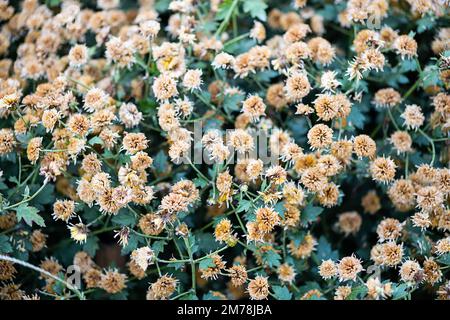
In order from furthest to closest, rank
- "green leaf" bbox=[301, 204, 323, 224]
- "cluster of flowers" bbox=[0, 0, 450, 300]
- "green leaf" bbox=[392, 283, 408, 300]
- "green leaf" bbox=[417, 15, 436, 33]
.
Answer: "green leaf" bbox=[417, 15, 436, 33]
"green leaf" bbox=[301, 204, 323, 224]
"cluster of flowers" bbox=[0, 0, 450, 300]
"green leaf" bbox=[392, 283, 408, 300]

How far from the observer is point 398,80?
2.21 metres

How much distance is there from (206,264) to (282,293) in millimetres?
263

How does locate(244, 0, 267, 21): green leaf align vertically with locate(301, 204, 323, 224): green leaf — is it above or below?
above

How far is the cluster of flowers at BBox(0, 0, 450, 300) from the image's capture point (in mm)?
1834

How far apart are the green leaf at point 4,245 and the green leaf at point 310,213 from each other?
2.99 feet

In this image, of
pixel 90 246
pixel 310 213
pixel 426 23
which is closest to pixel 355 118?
pixel 310 213

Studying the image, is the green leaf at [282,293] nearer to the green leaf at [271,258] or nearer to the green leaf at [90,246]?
the green leaf at [271,258]

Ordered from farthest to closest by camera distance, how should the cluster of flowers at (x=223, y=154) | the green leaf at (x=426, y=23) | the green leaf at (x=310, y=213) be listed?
the green leaf at (x=426, y=23), the green leaf at (x=310, y=213), the cluster of flowers at (x=223, y=154)

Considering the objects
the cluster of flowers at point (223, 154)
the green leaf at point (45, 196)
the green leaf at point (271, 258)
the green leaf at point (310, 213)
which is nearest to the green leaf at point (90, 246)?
the cluster of flowers at point (223, 154)

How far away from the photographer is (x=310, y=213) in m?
1.98

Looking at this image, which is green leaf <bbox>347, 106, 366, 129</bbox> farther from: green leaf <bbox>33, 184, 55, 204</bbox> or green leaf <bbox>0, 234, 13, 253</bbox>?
green leaf <bbox>0, 234, 13, 253</bbox>

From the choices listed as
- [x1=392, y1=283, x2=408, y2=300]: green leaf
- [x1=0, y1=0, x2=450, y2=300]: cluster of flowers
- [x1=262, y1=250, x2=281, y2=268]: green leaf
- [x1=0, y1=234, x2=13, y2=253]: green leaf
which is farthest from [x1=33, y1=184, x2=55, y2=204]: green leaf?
[x1=392, y1=283, x2=408, y2=300]: green leaf

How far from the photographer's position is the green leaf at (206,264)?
1781 millimetres

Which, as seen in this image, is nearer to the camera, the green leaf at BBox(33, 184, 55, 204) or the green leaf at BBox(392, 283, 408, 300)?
the green leaf at BBox(392, 283, 408, 300)
